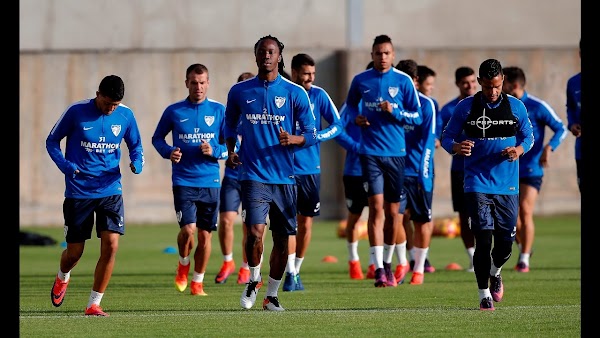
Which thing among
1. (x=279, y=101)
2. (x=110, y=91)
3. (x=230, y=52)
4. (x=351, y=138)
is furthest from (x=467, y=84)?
(x=230, y=52)

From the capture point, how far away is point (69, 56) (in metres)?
26.4

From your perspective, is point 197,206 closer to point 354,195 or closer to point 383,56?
point 354,195

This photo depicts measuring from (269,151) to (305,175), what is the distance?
281 centimetres

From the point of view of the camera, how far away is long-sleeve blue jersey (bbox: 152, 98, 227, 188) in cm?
1406

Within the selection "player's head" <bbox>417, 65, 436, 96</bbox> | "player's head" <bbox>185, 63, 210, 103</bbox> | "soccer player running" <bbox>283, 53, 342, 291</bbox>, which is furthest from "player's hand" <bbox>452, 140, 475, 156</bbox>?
"player's head" <bbox>417, 65, 436, 96</bbox>

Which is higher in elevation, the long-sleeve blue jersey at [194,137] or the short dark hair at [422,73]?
the short dark hair at [422,73]

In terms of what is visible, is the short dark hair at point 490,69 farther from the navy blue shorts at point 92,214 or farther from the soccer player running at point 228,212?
the soccer player running at point 228,212

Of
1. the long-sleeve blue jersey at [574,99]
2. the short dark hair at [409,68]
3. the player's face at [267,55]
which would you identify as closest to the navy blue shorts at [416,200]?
the short dark hair at [409,68]

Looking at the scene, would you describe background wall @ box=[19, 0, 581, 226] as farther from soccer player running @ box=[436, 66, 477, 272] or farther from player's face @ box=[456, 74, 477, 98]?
player's face @ box=[456, 74, 477, 98]

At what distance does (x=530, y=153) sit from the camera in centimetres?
1672

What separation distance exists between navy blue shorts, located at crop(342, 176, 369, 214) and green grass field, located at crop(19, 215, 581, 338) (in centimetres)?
84

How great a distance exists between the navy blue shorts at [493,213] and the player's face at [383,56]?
3009mm

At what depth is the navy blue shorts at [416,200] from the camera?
15.4 meters
